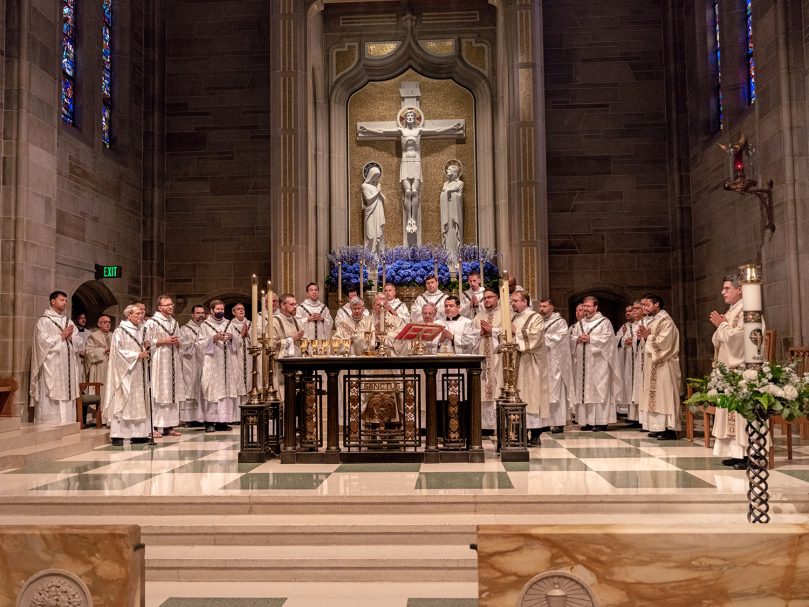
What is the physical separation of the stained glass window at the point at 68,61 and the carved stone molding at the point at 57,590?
12.5 m

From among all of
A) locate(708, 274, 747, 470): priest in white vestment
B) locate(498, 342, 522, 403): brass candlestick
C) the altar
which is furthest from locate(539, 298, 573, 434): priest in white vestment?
locate(708, 274, 747, 470): priest in white vestment

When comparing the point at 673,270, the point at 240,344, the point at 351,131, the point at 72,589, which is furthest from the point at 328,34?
the point at 72,589

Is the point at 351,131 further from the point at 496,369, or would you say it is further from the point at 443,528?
the point at 443,528

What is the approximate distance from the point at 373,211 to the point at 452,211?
57.7 inches

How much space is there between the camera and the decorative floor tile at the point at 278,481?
6.36 metres

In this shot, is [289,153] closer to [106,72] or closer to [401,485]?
[106,72]

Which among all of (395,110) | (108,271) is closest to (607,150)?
(395,110)

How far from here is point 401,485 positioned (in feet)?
20.7

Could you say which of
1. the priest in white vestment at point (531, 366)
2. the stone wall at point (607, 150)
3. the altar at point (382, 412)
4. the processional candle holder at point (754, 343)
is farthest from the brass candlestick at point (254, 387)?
the stone wall at point (607, 150)

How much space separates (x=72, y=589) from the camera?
9.41ft

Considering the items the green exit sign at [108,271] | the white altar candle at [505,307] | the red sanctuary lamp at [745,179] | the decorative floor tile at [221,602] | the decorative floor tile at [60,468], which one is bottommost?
the decorative floor tile at [221,602]

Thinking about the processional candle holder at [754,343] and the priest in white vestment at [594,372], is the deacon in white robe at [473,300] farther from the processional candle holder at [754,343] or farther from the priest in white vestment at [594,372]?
the processional candle holder at [754,343]

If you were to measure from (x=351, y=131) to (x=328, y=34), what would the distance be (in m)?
1.86

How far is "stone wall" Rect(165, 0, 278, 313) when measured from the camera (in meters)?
16.6
